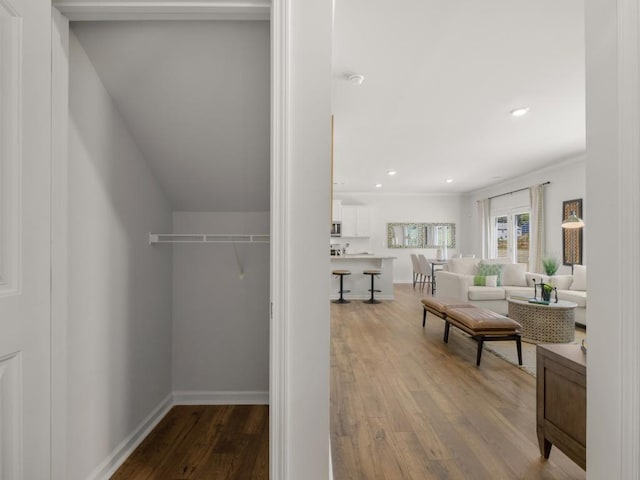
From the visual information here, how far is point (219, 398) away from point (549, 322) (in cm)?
367

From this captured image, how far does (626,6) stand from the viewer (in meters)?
1.05

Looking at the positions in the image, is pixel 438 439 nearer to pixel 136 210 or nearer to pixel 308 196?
pixel 308 196

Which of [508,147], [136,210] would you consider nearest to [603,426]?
[136,210]

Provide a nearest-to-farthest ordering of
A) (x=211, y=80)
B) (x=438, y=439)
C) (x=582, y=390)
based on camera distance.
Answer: (x=582, y=390) < (x=211, y=80) < (x=438, y=439)

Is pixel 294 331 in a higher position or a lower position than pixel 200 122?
lower

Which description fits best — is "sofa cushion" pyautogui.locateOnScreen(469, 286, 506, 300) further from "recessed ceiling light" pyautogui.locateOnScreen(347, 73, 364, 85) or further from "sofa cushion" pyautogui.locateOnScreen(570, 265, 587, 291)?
"recessed ceiling light" pyautogui.locateOnScreen(347, 73, 364, 85)

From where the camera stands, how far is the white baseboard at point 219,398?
7.62ft

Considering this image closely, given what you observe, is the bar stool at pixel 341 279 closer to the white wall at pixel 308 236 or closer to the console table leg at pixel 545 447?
the console table leg at pixel 545 447

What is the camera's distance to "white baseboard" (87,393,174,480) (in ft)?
5.14

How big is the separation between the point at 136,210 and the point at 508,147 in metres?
5.49

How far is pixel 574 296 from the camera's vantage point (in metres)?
4.66

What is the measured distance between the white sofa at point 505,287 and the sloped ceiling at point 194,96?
167 inches

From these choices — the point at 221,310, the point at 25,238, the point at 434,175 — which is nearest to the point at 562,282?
the point at 434,175

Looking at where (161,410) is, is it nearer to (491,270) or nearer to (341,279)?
(341,279)
